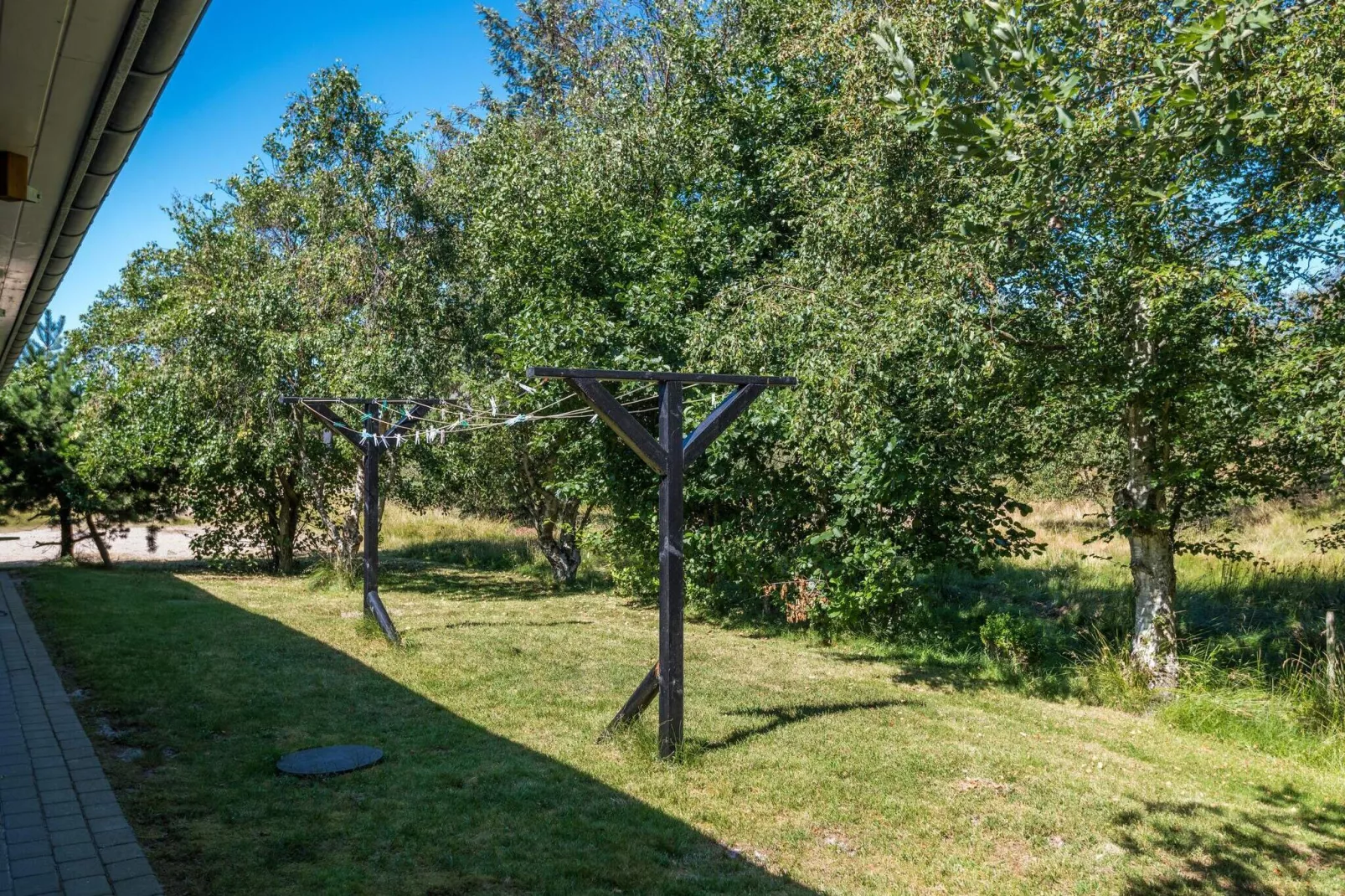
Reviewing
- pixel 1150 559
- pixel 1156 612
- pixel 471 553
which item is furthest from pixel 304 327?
pixel 1156 612

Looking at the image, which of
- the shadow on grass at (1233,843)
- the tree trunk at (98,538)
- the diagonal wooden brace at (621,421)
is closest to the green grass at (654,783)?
the shadow on grass at (1233,843)

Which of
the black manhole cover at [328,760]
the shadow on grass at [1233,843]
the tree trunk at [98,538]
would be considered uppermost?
the tree trunk at [98,538]

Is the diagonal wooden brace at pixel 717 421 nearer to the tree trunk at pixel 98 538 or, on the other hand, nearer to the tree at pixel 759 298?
the tree at pixel 759 298

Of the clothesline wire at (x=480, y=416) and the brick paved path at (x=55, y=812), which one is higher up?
the clothesline wire at (x=480, y=416)

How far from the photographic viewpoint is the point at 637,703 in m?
5.98

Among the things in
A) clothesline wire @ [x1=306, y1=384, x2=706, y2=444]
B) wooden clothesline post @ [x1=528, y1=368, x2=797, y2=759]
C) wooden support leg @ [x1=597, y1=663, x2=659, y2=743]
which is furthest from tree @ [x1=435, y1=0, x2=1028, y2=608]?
wooden support leg @ [x1=597, y1=663, x2=659, y2=743]

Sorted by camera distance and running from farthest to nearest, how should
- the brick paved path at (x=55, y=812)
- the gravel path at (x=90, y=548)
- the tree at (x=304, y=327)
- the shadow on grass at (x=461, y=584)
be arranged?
the gravel path at (x=90, y=548), the shadow on grass at (x=461, y=584), the tree at (x=304, y=327), the brick paved path at (x=55, y=812)

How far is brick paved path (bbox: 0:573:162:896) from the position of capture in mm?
3797

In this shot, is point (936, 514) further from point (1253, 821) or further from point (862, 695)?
point (1253, 821)

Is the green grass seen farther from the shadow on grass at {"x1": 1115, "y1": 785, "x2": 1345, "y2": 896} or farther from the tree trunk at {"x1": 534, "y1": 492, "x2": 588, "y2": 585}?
the tree trunk at {"x1": 534, "y1": 492, "x2": 588, "y2": 585}

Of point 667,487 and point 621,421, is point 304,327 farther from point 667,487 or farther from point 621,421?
point 667,487

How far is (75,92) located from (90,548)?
62.6ft

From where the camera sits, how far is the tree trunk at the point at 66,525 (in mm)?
15852

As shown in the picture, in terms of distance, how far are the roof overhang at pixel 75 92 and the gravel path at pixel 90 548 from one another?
15.2 metres
